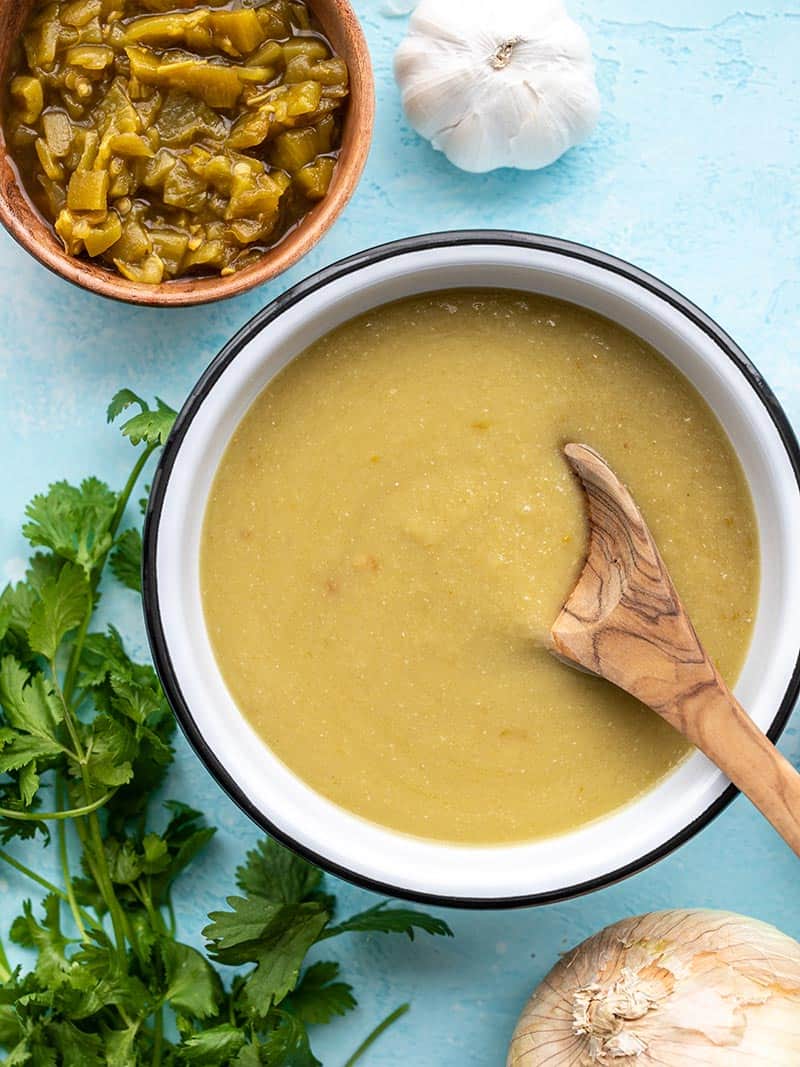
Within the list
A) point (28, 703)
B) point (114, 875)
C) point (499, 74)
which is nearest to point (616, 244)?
point (499, 74)

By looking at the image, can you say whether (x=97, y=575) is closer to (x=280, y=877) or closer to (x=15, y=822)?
(x=15, y=822)

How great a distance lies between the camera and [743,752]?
1.67m

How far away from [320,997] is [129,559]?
76 centimetres

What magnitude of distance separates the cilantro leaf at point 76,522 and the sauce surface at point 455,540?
253mm

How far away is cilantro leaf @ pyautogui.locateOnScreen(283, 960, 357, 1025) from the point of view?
6.38ft

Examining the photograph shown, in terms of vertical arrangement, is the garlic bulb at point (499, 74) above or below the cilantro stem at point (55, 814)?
above

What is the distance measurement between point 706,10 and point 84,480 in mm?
1252

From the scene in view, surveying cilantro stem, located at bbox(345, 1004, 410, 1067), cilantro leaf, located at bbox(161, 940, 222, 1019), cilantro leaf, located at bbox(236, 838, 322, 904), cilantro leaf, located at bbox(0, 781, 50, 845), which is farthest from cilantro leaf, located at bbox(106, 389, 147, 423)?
cilantro stem, located at bbox(345, 1004, 410, 1067)

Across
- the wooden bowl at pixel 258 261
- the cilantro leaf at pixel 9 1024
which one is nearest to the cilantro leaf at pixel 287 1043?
the cilantro leaf at pixel 9 1024

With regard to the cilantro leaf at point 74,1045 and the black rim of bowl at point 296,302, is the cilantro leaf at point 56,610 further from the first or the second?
the cilantro leaf at point 74,1045

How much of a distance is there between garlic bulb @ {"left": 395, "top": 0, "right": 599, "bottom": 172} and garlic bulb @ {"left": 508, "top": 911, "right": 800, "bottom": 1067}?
1.22m

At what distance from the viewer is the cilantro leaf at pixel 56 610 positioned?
6.14 ft

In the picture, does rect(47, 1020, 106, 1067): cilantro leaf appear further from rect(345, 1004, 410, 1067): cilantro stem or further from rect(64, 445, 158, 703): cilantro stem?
rect(64, 445, 158, 703): cilantro stem

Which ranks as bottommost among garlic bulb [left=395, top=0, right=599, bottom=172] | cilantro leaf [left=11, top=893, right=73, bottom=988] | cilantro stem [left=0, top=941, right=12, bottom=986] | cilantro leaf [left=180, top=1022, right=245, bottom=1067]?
cilantro stem [left=0, top=941, right=12, bottom=986]
